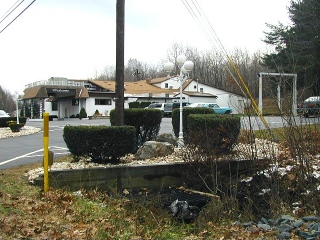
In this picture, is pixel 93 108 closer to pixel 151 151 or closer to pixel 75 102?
pixel 75 102

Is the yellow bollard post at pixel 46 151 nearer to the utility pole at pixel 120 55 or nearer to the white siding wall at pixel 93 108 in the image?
the utility pole at pixel 120 55

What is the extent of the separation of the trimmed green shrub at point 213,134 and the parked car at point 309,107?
2.16m

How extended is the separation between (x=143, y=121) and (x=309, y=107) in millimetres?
6023

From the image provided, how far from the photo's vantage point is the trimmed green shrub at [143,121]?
11.8m

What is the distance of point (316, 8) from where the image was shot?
832 inches

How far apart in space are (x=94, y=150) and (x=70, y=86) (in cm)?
3930

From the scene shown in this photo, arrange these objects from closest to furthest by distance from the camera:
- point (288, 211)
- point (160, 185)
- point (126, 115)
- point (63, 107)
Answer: point (288, 211) → point (160, 185) → point (126, 115) → point (63, 107)

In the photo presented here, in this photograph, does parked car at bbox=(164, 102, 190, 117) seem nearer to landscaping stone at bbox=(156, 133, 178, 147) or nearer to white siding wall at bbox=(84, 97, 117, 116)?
white siding wall at bbox=(84, 97, 117, 116)

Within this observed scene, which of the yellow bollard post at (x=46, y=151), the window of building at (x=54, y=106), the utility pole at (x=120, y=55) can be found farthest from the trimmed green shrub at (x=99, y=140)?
the window of building at (x=54, y=106)

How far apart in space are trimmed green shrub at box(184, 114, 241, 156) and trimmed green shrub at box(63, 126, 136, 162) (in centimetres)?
161

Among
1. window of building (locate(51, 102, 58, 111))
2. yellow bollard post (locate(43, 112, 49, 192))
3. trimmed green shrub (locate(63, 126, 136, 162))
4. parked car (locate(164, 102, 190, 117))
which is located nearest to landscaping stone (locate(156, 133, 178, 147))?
trimmed green shrub (locate(63, 126, 136, 162))

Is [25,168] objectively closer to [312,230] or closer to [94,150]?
[94,150]

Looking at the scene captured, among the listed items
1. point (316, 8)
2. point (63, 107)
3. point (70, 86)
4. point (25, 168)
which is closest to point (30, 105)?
point (63, 107)

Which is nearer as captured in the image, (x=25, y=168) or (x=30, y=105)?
(x=25, y=168)
